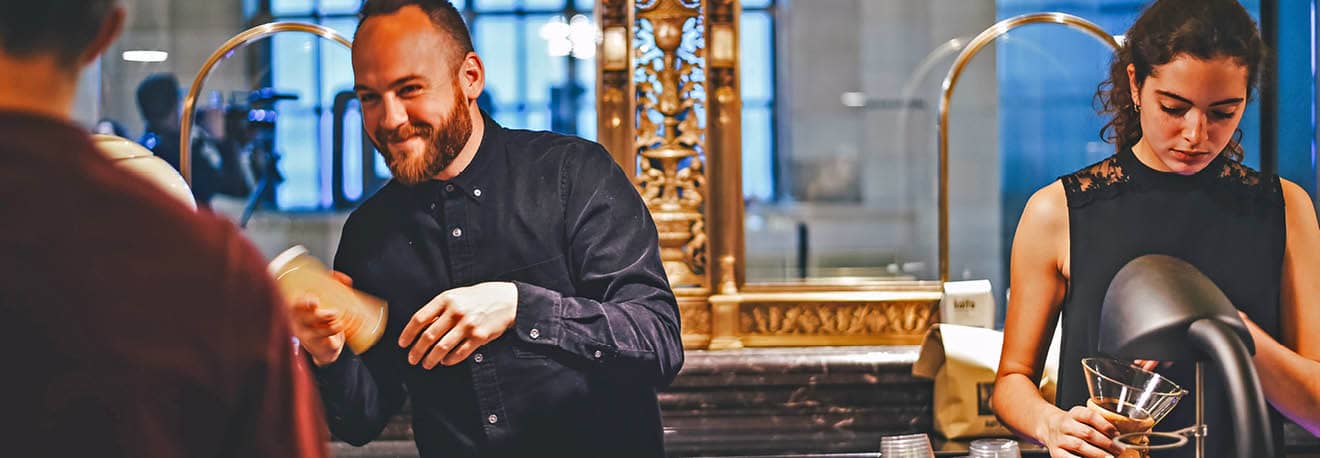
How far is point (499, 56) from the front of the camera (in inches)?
179

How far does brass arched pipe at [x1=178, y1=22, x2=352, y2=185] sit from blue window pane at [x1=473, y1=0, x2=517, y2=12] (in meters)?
1.41

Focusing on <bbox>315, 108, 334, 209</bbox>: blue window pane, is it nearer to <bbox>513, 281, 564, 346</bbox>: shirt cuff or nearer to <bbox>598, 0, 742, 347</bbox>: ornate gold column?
<bbox>598, 0, 742, 347</bbox>: ornate gold column

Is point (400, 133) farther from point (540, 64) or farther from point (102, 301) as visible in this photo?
point (540, 64)

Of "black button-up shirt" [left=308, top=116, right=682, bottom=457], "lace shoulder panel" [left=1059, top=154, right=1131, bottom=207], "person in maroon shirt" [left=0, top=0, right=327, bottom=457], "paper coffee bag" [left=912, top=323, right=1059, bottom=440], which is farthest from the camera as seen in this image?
"paper coffee bag" [left=912, top=323, right=1059, bottom=440]

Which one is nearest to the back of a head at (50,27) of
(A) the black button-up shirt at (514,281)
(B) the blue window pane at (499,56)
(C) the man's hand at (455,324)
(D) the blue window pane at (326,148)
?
(C) the man's hand at (455,324)

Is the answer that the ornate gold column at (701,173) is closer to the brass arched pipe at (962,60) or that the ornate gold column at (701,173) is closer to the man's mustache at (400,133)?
the brass arched pipe at (962,60)

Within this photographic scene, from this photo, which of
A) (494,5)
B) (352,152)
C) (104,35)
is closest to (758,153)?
(352,152)

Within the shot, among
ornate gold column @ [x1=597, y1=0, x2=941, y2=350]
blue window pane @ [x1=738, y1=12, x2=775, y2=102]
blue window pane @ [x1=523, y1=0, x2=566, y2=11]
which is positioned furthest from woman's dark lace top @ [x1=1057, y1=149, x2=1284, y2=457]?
blue window pane @ [x1=523, y1=0, x2=566, y2=11]

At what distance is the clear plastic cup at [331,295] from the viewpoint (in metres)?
1.39

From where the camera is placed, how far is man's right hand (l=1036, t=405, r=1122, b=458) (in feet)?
4.91

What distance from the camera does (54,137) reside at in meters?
0.67

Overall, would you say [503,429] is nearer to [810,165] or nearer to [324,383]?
[324,383]

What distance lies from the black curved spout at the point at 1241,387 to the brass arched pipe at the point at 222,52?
2503 millimetres

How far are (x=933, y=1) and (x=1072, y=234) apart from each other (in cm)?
157
